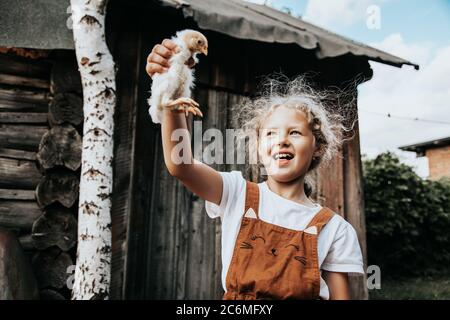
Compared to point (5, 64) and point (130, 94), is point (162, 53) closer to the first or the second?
point (130, 94)

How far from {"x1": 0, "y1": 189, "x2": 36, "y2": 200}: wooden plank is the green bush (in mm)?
6416

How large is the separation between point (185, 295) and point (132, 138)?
4.43 feet

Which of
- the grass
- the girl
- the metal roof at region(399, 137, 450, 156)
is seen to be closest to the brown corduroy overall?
the girl

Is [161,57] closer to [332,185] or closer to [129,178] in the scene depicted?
[129,178]

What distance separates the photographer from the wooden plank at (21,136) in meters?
3.21

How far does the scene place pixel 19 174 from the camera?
10.5 feet

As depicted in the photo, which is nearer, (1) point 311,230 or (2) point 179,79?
(2) point 179,79

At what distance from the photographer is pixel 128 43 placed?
3451 mm

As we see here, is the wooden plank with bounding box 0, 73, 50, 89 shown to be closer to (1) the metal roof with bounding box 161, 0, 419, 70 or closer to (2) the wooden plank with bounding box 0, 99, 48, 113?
(2) the wooden plank with bounding box 0, 99, 48, 113

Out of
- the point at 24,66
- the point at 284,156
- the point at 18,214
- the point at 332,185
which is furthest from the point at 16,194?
the point at 332,185

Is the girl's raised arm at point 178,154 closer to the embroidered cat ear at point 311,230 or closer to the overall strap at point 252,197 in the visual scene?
the overall strap at point 252,197

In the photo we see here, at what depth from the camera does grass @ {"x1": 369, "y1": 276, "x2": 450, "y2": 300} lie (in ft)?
20.9

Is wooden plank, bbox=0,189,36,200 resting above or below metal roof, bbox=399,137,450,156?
below

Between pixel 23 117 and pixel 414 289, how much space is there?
255 inches
